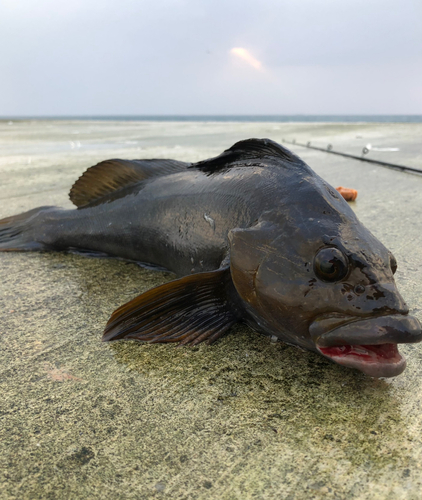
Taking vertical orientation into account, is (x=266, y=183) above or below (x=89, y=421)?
above

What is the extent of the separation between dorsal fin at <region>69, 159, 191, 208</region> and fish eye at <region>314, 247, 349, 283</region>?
1.52m

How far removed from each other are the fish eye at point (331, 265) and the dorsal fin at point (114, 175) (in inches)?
60.0

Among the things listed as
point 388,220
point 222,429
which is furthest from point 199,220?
point 388,220

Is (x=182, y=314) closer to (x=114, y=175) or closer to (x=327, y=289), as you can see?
(x=327, y=289)

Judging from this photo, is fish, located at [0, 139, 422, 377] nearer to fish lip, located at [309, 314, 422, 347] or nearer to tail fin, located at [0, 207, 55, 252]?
fish lip, located at [309, 314, 422, 347]

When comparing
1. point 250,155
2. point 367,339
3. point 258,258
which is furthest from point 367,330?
point 250,155

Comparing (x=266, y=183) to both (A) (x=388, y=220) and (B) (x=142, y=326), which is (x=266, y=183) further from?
(A) (x=388, y=220)

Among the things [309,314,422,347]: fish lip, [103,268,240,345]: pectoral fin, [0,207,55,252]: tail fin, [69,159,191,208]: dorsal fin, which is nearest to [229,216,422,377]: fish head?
[309,314,422,347]: fish lip

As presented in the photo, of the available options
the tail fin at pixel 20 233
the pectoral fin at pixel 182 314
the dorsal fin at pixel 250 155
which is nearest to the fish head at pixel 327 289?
the pectoral fin at pixel 182 314

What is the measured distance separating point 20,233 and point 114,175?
3.38 ft

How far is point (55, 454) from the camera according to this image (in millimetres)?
1396

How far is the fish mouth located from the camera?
153 centimetres

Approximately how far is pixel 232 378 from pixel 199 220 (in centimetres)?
98

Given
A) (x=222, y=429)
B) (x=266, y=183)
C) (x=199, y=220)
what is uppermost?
(x=266, y=183)
